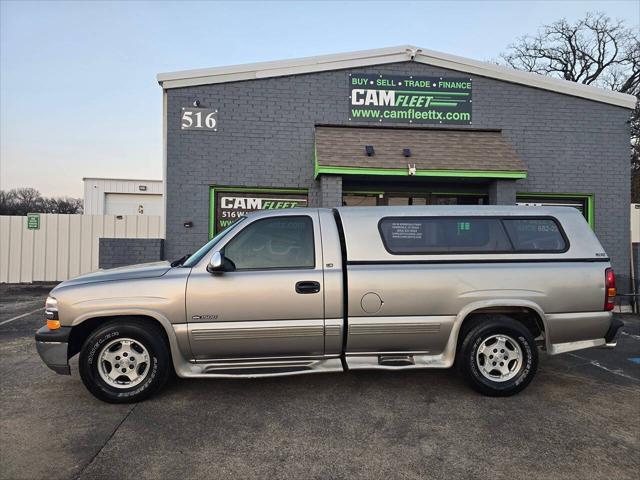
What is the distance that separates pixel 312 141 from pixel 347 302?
19.5 ft

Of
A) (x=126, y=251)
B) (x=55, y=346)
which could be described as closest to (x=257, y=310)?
(x=55, y=346)

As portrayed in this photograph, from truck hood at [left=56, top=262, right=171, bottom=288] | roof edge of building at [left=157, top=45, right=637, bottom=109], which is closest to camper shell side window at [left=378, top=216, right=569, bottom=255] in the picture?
truck hood at [left=56, top=262, right=171, bottom=288]

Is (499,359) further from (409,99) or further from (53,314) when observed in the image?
(409,99)

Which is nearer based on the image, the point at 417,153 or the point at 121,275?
the point at 121,275

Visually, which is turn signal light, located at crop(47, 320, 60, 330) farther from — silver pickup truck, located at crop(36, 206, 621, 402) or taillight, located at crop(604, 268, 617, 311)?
taillight, located at crop(604, 268, 617, 311)

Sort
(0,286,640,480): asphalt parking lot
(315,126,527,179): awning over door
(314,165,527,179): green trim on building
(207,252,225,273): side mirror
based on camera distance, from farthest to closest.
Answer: (315,126,527,179): awning over door < (314,165,527,179): green trim on building < (207,252,225,273): side mirror < (0,286,640,480): asphalt parking lot

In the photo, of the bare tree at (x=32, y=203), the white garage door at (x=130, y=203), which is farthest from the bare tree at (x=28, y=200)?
the white garage door at (x=130, y=203)

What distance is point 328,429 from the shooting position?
3.35 m

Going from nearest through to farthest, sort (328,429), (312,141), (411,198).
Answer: (328,429)
(312,141)
(411,198)

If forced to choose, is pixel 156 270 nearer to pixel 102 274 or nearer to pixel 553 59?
pixel 102 274

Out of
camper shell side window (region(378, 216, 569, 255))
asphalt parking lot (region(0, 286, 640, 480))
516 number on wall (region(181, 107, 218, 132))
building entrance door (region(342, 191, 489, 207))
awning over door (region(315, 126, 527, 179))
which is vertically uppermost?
516 number on wall (region(181, 107, 218, 132))

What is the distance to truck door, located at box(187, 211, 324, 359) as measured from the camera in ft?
12.6

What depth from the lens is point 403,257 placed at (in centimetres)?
407

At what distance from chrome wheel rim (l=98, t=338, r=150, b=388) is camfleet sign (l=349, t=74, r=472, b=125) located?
23.2 feet
